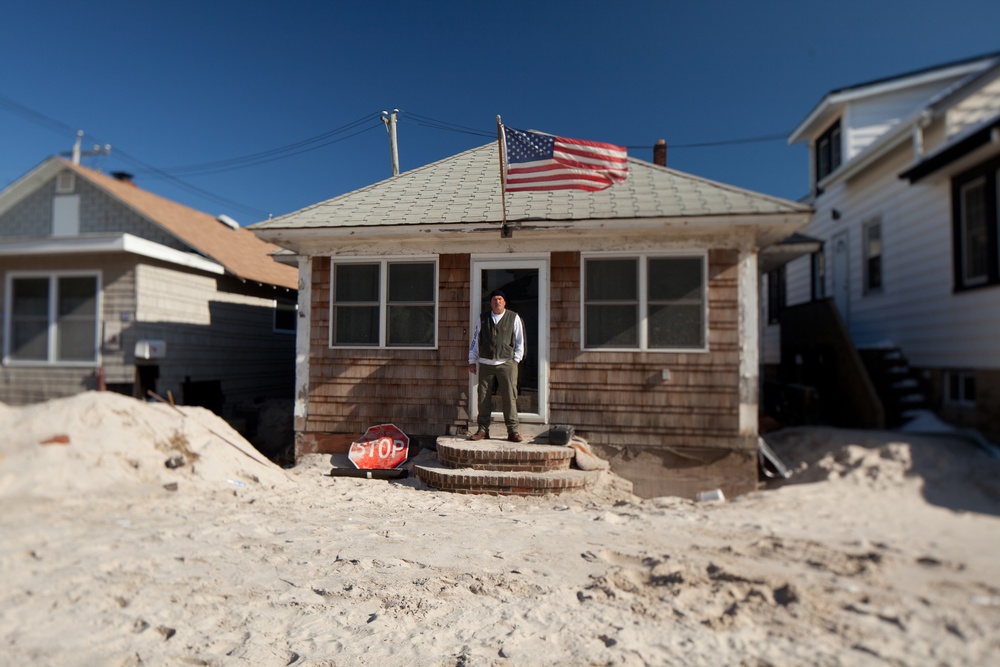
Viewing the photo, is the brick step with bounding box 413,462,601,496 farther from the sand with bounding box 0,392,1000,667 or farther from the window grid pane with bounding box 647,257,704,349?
the window grid pane with bounding box 647,257,704,349

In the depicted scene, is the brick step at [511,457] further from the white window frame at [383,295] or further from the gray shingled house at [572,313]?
the white window frame at [383,295]

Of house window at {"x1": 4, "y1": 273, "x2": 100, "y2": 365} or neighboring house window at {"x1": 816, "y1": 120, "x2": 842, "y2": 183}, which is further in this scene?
neighboring house window at {"x1": 816, "y1": 120, "x2": 842, "y2": 183}

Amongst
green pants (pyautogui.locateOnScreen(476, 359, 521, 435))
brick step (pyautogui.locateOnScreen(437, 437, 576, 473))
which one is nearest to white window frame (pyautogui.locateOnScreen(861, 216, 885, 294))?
brick step (pyautogui.locateOnScreen(437, 437, 576, 473))

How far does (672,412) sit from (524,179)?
3.48 meters

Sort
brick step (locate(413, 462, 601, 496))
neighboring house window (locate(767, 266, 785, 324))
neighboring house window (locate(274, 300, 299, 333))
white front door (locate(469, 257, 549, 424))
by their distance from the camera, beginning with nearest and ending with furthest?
brick step (locate(413, 462, 601, 496)) < white front door (locate(469, 257, 549, 424)) < neighboring house window (locate(274, 300, 299, 333)) < neighboring house window (locate(767, 266, 785, 324))

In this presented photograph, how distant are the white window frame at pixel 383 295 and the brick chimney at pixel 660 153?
5.26 meters

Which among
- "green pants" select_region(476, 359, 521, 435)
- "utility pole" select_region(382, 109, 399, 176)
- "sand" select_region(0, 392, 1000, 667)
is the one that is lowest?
"sand" select_region(0, 392, 1000, 667)

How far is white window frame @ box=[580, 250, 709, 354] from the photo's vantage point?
23.7 ft

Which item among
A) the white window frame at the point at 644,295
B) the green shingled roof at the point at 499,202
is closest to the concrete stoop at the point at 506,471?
the white window frame at the point at 644,295

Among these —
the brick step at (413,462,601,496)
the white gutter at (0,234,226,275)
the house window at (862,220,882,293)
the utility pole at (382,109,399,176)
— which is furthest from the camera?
the utility pole at (382,109,399,176)

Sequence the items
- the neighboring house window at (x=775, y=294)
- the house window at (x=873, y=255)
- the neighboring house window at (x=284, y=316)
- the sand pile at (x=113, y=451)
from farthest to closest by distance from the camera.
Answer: the neighboring house window at (x=775, y=294)
the neighboring house window at (x=284, y=316)
the house window at (x=873, y=255)
the sand pile at (x=113, y=451)

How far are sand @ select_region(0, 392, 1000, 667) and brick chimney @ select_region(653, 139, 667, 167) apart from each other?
6.12 m

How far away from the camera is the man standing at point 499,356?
22.8ft

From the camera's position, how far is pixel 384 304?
26.4ft
